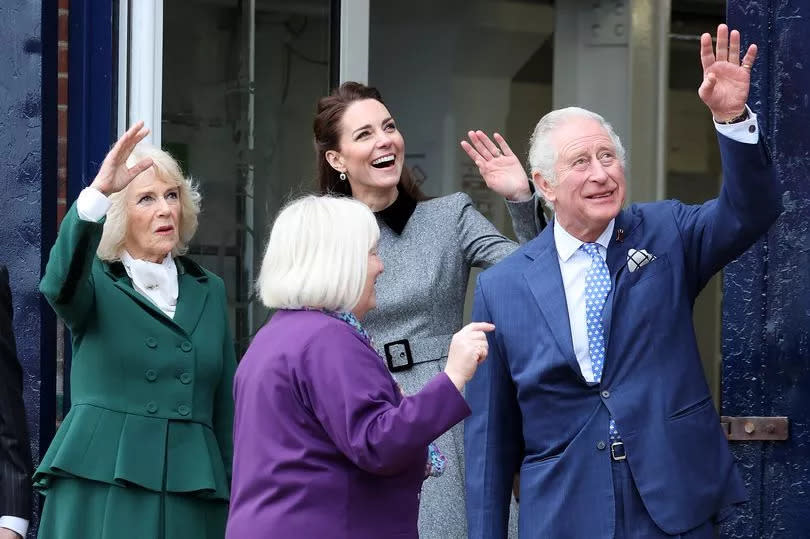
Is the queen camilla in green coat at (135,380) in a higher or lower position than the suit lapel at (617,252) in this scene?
lower

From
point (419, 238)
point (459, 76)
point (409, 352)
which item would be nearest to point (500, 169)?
point (419, 238)

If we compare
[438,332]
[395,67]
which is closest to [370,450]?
[438,332]

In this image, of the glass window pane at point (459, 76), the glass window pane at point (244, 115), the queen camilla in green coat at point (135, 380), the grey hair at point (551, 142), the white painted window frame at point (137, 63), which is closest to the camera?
the grey hair at point (551, 142)

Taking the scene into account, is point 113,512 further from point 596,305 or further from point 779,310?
point 779,310

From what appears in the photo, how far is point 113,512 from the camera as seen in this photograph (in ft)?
13.9

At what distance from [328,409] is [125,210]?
4.52ft

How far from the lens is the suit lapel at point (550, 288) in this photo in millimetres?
3701

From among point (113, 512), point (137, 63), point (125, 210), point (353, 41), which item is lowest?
point (113, 512)

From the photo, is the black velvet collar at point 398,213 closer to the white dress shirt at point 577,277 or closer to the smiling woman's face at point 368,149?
the smiling woman's face at point 368,149

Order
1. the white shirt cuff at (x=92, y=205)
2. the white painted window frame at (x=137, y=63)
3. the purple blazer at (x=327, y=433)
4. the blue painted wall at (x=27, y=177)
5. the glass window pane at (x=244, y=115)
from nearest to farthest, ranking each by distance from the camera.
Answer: the purple blazer at (x=327, y=433), the white shirt cuff at (x=92, y=205), the blue painted wall at (x=27, y=177), the white painted window frame at (x=137, y=63), the glass window pane at (x=244, y=115)

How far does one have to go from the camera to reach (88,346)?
4.33 meters

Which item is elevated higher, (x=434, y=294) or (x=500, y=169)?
(x=500, y=169)

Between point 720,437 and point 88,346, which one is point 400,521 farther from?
point 88,346

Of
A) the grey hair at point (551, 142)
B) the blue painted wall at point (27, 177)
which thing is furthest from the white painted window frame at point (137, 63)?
the grey hair at point (551, 142)
